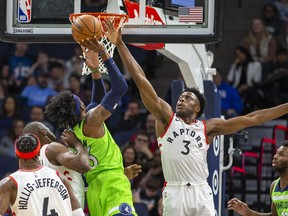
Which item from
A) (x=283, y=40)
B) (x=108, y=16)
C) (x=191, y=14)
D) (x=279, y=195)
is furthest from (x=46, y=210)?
(x=283, y=40)

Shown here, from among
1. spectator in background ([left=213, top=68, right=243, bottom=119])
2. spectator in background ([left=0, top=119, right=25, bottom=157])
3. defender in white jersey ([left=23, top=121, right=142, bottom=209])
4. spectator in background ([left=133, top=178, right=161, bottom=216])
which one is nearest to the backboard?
defender in white jersey ([left=23, top=121, right=142, bottom=209])

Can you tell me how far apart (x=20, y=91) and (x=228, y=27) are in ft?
12.5

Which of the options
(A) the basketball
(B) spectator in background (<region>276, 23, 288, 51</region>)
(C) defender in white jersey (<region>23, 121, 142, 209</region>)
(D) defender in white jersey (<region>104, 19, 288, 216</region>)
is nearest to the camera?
(A) the basketball

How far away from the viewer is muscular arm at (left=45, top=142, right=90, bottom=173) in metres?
9.93

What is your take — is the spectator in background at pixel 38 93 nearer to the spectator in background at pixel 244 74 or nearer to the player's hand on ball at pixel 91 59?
the spectator in background at pixel 244 74

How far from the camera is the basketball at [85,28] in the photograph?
Result: 32.0 ft

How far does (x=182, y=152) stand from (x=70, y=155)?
111 centimetres

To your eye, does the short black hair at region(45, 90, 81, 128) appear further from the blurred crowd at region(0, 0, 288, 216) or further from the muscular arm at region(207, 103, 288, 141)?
the blurred crowd at region(0, 0, 288, 216)

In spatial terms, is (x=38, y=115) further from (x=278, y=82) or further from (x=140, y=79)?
(x=140, y=79)

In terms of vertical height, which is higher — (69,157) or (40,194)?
(69,157)

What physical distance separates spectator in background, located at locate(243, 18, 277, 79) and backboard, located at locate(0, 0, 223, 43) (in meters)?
7.16

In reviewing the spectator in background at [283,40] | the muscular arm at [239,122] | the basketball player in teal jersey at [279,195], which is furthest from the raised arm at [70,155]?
the spectator in background at [283,40]

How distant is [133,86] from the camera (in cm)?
1795

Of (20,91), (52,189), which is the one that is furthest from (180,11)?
(20,91)
